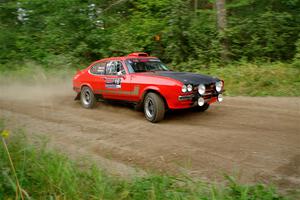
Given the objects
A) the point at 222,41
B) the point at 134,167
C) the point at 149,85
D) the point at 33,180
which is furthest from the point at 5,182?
Answer: the point at 222,41

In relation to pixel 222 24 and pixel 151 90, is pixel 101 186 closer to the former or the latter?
pixel 151 90

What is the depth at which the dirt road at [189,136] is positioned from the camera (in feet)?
17.1

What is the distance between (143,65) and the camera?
29.8ft

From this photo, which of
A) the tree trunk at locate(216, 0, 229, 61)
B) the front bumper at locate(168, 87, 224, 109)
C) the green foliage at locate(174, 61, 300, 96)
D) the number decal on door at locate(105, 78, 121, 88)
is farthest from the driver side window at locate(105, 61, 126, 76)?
the tree trunk at locate(216, 0, 229, 61)

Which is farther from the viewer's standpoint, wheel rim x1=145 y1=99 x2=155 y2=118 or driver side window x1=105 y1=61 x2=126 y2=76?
driver side window x1=105 y1=61 x2=126 y2=76

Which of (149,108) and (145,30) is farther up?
(145,30)

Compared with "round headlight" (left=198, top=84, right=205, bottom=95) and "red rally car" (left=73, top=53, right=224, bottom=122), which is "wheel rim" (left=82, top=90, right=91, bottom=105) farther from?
"round headlight" (left=198, top=84, right=205, bottom=95)

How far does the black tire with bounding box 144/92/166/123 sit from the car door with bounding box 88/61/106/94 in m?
1.97

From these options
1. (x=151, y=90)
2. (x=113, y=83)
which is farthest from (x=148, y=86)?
(x=113, y=83)

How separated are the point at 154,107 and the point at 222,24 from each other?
9445 mm

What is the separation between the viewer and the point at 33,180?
445 cm

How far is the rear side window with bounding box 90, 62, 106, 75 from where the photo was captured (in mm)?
9837

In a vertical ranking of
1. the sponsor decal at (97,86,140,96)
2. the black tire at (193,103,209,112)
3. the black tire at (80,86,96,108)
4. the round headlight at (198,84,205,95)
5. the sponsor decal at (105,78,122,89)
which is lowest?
the black tire at (193,103,209,112)

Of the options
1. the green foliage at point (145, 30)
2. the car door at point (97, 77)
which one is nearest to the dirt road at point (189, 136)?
the car door at point (97, 77)
